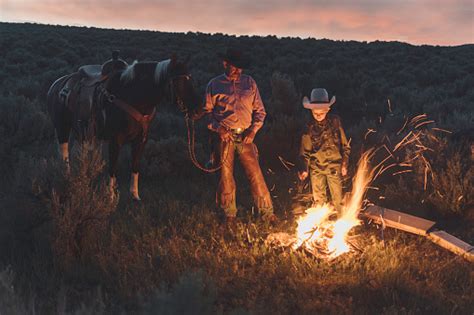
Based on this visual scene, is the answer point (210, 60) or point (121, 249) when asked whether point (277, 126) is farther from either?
A: point (210, 60)

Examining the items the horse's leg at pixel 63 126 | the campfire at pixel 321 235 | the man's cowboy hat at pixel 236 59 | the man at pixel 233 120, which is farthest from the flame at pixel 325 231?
the horse's leg at pixel 63 126

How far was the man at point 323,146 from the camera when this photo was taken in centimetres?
617

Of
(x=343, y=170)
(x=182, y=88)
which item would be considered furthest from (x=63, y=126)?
(x=343, y=170)

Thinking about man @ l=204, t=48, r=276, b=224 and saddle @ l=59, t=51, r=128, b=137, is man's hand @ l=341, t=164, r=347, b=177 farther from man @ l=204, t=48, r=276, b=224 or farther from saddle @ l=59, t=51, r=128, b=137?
saddle @ l=59, t=51, r=128, b=137

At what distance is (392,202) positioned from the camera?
767 cm

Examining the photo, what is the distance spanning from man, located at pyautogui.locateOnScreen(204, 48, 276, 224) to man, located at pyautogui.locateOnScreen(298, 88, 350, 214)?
27.7 inches

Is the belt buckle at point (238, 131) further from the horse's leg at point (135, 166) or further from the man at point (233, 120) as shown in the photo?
the horse's leg at point (135, 166)

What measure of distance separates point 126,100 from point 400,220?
14.9 ft

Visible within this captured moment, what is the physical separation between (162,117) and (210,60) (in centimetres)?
1526

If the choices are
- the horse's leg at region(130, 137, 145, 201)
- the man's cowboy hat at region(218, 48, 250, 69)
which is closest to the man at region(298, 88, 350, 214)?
the man's cowboy hat at region(218, 48, 250, 69)

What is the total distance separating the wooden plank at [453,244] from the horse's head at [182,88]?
3.69 m

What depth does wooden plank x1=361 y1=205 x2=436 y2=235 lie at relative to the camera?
6.13 m

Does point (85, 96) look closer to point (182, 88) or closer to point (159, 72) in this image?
point (159, 72)

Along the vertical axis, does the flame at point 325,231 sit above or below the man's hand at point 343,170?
below
